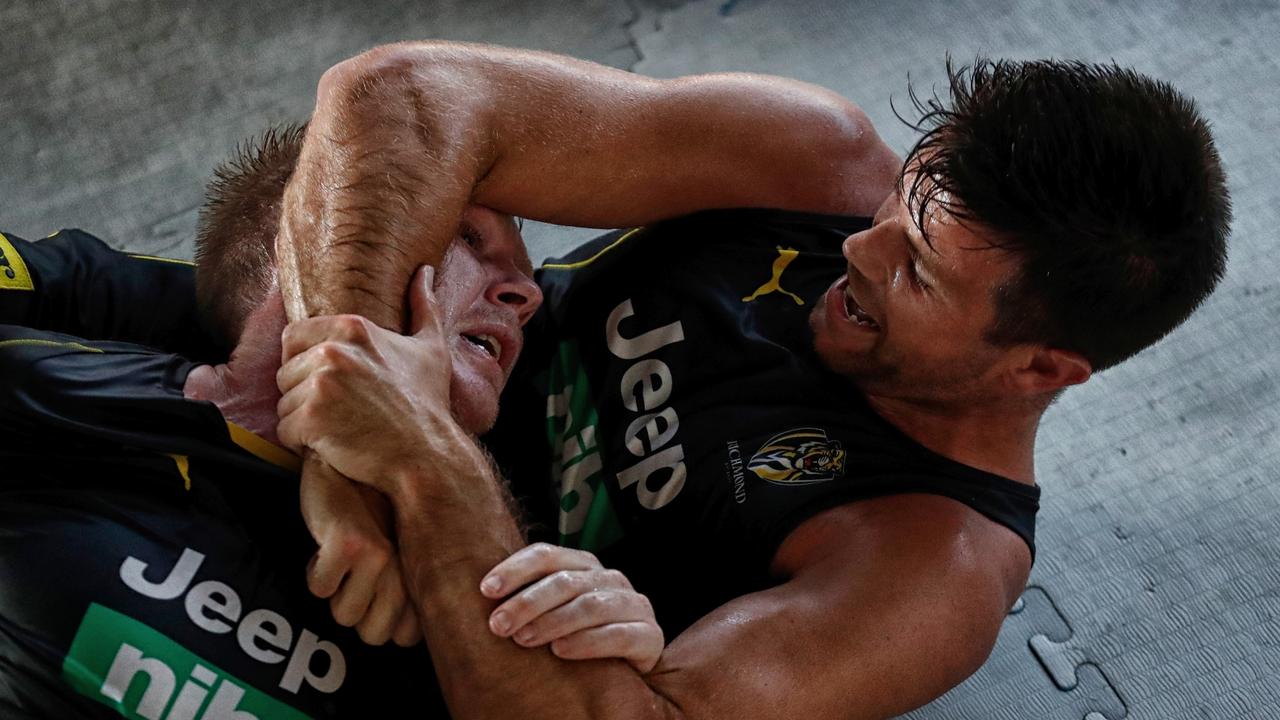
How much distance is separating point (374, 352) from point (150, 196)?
4.25 ft

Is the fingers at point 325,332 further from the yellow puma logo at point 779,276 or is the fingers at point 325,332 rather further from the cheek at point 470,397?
the yellow puma logo at point 779,276

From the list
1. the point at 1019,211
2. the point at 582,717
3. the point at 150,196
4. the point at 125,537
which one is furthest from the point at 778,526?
the point at 150,196

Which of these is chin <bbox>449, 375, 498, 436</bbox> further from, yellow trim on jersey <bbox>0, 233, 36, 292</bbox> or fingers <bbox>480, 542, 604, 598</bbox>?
yellow trim on jersey <bbox>0, 233, 36, 292</bbox>

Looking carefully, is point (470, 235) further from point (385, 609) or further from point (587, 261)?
point (385, 609)

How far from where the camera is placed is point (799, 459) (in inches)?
63.2

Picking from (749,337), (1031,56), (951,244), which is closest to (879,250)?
(951,244)

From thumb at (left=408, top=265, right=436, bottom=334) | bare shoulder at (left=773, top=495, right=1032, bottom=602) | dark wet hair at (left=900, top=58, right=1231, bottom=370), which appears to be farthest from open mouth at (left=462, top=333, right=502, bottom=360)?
dark wet hair at (left=900, top=58, right=1231, bottom=370)

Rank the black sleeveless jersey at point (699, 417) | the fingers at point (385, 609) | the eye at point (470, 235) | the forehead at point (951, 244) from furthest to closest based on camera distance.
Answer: the eye at point (470, 235) → the black sleeveless jersey at point (699, 417) → the forehead at point (951, 244) → the fingers at point (385, 609)

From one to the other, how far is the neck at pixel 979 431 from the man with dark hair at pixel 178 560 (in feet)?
1.66

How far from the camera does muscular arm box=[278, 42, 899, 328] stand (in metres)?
1.55

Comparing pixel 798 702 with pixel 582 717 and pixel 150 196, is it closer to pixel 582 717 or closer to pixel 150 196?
pixel 582 717

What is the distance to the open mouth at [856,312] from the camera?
Result: 1647 mm

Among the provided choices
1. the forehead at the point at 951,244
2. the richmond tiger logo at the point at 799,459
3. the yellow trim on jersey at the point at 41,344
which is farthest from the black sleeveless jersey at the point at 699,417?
the yellow trim on jersey at the point at 41,344

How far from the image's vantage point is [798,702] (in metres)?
1.33
